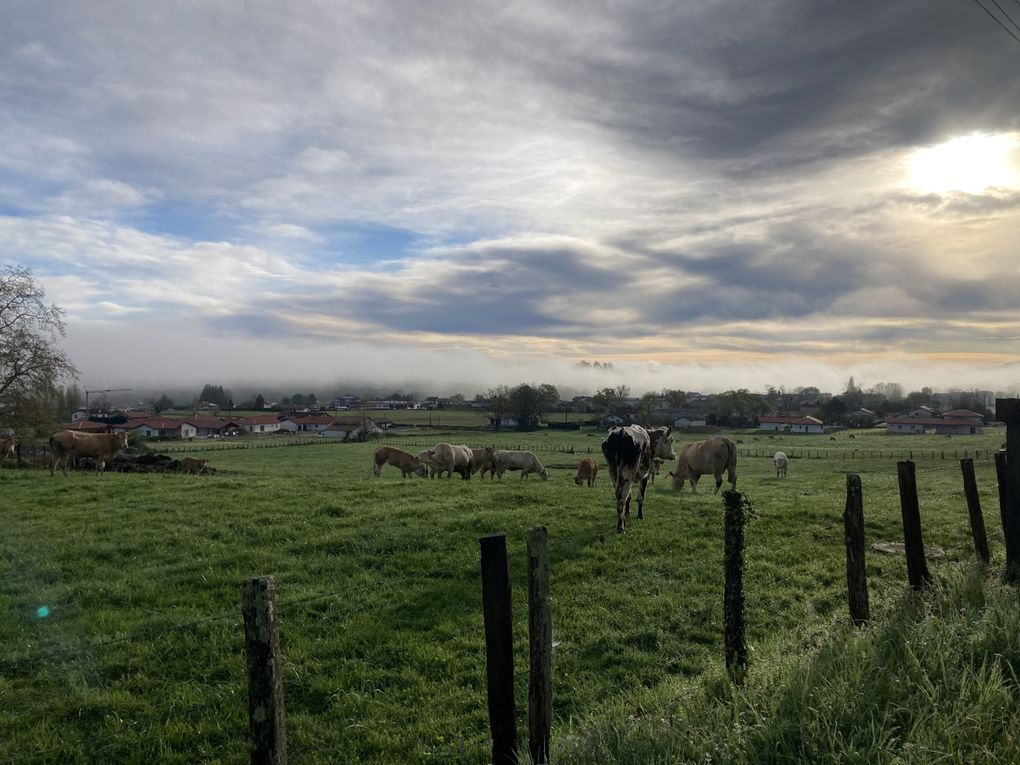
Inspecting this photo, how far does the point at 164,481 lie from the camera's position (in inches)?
819

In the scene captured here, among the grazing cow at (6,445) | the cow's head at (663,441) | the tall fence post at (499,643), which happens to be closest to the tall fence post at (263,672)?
the tall fence post at (499,643)

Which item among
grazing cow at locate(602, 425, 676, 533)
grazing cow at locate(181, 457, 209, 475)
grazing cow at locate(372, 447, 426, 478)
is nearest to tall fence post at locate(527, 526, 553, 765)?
grazing cow at locate(602, 425, 676, 533)

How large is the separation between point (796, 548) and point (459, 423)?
10526 centimetres

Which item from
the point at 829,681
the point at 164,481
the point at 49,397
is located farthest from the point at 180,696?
the point at 49,397

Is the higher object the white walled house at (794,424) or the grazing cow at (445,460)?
the grazing cow at (445,460)

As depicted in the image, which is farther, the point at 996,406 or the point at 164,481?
the point at 164,481

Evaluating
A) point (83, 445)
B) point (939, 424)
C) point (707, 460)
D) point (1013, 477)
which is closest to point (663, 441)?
point (707, 460)

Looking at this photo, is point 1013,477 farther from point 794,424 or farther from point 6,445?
point 794,424

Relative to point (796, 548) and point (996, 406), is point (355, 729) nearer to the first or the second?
point (996, 406)

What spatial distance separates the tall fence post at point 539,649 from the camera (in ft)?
14.7

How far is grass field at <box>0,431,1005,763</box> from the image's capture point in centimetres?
602

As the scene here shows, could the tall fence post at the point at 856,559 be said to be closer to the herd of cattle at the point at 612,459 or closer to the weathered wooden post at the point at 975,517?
the weathered wooden post at the point at 975,517

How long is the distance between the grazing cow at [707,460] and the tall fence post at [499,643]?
19.7m

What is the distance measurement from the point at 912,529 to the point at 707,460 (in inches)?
656
